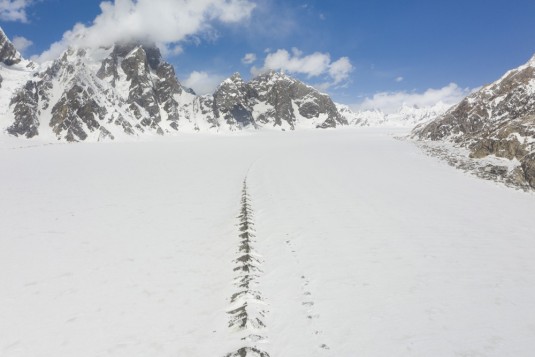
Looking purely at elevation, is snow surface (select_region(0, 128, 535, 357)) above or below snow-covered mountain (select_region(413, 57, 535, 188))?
below

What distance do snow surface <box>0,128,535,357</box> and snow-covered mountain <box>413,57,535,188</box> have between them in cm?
943

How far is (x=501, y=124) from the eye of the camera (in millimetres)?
39562

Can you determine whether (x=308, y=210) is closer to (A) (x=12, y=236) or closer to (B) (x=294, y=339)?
(B) (x=294, y=339)

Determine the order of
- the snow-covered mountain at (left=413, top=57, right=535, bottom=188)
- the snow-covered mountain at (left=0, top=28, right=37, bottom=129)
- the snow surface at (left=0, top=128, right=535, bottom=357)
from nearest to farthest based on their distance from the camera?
the snow surface at (left=0, top=128, right=535, bottom=357) < the snow-covered mountain at (left=413, top=57, right=535, bottom=188) < the snow-covered mountain at (left=0, top=28, right=37, bottom=129)

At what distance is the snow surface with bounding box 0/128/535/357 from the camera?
7.66 metres

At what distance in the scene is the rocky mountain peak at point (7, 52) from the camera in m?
155

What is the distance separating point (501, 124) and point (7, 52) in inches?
7461

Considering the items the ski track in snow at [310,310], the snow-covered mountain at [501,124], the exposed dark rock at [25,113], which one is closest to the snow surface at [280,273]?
the ski track in snow at [310,310]

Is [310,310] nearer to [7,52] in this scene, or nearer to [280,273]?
[280,273]

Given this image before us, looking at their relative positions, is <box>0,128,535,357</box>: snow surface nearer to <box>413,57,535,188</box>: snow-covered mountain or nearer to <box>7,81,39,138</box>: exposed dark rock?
<box>413,57,535,188</box>: snow-covered mountain

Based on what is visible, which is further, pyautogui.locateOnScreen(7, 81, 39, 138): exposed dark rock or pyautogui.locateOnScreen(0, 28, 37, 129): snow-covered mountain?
pyautogui.locateOnScreen(0, 28, 37, 129): snow-covered mountain

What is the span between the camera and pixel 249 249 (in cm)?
1306

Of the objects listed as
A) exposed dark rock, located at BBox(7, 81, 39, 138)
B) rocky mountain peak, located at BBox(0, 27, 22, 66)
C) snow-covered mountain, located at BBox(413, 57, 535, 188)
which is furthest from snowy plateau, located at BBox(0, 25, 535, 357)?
rocky mountain peak, located at BBox(0, 27, 22, 66)

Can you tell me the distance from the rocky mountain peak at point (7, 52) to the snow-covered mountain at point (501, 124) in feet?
559
